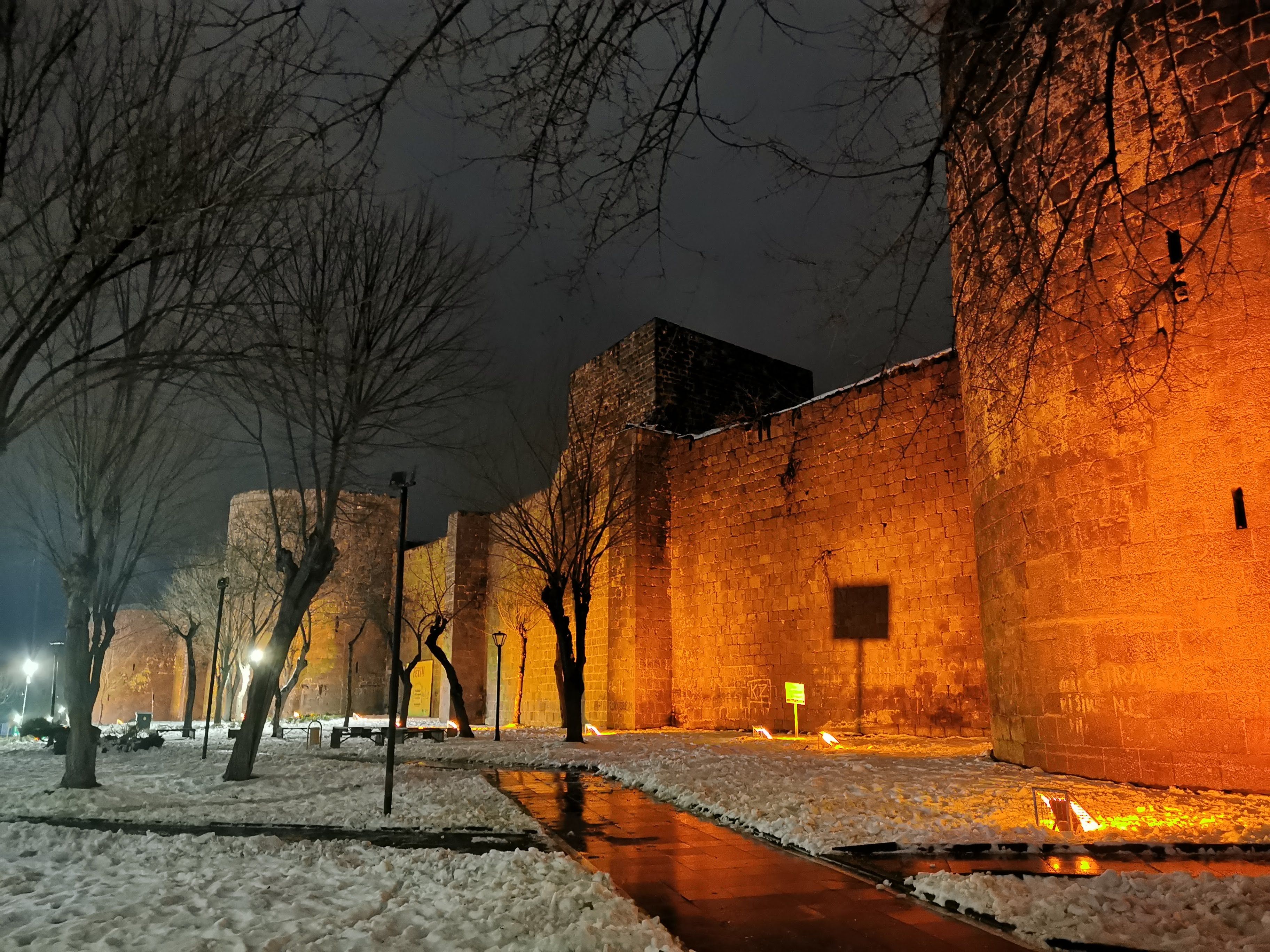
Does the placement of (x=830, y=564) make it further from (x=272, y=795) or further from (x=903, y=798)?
(x=272, y=795)

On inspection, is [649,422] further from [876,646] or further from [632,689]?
[876,646]

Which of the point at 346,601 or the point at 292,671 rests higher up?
the point at 346,601

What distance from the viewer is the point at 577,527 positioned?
53.8 ft

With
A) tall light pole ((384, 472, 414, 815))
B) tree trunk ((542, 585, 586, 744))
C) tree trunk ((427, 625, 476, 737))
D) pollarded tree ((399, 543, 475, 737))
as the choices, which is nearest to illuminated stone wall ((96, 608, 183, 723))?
pollarded tree ((399, 543, 475, 737))

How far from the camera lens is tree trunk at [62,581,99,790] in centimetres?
915

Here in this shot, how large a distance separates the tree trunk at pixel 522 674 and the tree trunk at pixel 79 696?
1378cm

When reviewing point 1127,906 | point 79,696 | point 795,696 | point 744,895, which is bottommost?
point 744,895

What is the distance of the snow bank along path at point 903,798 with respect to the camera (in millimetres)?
5422

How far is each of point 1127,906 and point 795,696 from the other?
9.71 m

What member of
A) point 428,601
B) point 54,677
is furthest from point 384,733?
point 428,601

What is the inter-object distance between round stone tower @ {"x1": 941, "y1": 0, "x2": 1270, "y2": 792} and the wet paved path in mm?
3710

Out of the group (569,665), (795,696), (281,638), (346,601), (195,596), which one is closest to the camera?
(281,638)

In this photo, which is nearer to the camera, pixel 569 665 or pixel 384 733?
pixel 569 665

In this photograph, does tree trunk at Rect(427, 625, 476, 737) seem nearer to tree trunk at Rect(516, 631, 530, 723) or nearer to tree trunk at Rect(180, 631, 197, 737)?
tree trunk at Rect(516, 631, 530, 723)
